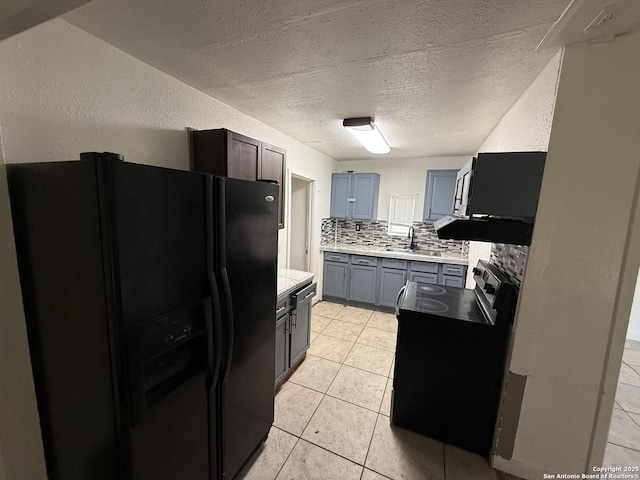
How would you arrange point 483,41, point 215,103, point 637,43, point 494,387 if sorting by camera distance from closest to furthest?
1. point 637,43
2. point 483,41
3. point 494,387
4. point 215,103

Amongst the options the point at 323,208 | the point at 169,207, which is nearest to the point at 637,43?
the point at 169,207

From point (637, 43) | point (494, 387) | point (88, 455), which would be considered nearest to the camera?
point (88, 455)

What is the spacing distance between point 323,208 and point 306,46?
2.99 metres

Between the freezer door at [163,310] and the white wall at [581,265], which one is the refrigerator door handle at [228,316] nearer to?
the freezer door at [163,310]

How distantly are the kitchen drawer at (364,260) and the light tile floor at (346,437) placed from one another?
148 cm

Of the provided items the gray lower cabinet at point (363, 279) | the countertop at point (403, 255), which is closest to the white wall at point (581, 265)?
the countertop at point (403, 255)

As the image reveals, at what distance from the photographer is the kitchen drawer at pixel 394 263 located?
3814mm

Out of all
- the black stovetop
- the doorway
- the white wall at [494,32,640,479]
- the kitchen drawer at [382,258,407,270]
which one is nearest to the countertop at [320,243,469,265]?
the kitchen drawer at [382,258,407,270]

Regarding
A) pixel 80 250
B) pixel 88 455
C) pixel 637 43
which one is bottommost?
pixel 88 455

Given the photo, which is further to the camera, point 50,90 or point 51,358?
point 50,90

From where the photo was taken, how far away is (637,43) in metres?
1.14

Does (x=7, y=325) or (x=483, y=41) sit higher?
(x=483, y=41)

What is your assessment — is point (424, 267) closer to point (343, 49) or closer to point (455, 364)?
point (455, 364)

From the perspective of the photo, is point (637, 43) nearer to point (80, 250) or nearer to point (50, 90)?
point (80, 250)
